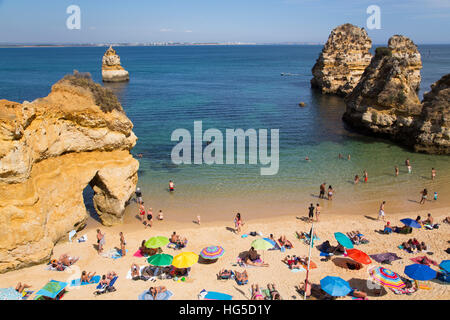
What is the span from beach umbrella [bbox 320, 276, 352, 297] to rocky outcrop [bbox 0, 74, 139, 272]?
12778mm

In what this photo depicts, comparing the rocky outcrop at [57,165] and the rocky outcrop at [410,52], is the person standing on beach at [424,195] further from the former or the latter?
the rocky outcrop at [410,52]

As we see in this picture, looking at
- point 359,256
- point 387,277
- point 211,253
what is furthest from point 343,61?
point 211,253

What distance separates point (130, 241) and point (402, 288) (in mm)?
14034

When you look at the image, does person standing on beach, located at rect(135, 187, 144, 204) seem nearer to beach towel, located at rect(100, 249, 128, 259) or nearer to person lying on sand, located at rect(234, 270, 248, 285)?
beach towel, located at rect(100, 249, 128, 259)

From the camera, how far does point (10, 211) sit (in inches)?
562

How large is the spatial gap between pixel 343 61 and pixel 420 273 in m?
68.2

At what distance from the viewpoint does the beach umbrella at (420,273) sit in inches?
541

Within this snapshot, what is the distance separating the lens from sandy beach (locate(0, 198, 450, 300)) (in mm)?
14281

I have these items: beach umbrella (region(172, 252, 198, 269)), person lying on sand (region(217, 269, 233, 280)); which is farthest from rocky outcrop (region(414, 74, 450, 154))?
beach umbrella (region(172, 252, 198, 269))

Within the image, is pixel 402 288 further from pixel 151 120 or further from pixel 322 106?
pixel 322 106

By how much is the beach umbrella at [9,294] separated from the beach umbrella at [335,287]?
12317 mm

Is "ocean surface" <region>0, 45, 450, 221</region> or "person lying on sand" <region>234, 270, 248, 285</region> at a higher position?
"ocean surface" <region>0, 45, 450, 221</region>

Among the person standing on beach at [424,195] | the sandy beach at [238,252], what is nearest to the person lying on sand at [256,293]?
the sandy beach at [238,252]
